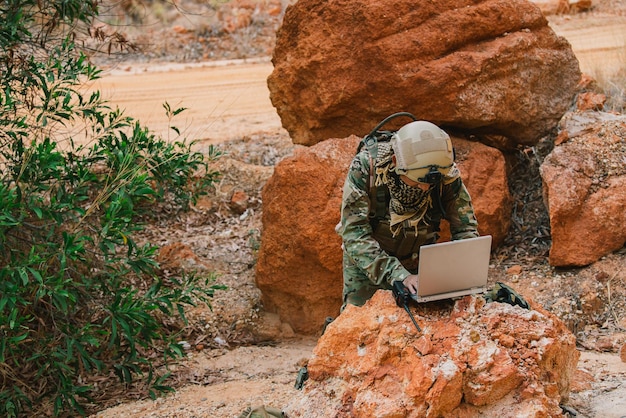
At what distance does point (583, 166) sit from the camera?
5.66 meters

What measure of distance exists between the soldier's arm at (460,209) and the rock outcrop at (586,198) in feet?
6.23

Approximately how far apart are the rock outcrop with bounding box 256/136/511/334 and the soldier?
1.56 metres

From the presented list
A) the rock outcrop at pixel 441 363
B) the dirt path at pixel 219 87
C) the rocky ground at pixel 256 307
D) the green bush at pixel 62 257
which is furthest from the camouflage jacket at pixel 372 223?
the dirt path at pixel 219 87

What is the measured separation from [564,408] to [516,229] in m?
3.05

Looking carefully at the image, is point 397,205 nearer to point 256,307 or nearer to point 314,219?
point 314,219

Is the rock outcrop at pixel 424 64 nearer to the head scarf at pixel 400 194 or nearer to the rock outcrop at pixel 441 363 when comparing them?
the head scarf at pixel 400 194

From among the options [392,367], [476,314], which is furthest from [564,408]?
[392,367]

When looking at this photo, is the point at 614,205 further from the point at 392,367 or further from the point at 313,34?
the point at 392,367

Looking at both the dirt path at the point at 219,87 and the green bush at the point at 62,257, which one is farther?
the dirt path at the point at 219,87

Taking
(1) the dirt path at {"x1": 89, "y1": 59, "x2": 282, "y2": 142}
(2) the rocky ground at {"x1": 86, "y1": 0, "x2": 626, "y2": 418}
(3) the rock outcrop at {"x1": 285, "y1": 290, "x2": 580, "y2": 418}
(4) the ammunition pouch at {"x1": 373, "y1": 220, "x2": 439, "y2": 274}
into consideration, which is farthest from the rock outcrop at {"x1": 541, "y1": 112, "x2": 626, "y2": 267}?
(1) the dirt path at {"x1": 89, "y1": 59, "x2": 282, "y2": 142}

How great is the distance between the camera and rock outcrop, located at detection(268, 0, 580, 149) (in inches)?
223

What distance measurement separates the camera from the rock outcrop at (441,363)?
122 inches

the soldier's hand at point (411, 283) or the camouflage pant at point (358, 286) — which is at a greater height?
the soldier's hand at point (411, 283)

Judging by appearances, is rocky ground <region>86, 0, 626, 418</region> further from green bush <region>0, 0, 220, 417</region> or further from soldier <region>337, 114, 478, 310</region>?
soldier <region>337, 114, 478, 310</region>
